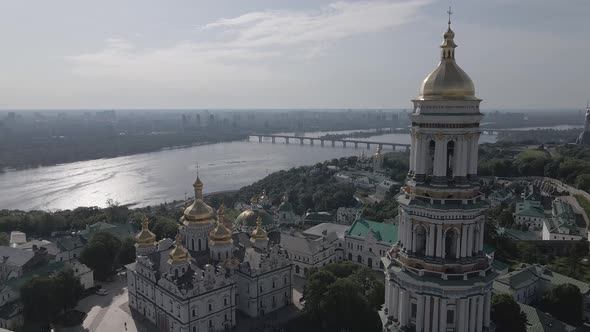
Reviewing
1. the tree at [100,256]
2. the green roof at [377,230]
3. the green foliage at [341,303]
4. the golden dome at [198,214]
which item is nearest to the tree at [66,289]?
the tree at [100,256]

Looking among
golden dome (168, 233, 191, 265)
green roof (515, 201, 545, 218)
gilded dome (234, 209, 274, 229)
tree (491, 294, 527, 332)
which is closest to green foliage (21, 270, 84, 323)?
golden dome (168, 233, 191, 265)

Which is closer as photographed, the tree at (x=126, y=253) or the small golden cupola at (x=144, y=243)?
the small golden cupola at (x=144, y=243)

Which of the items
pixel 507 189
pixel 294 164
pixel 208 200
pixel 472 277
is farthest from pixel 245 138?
pixel 472 277

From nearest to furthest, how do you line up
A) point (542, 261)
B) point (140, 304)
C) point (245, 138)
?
point (140, 304), point (542, 261), point (245, 138)

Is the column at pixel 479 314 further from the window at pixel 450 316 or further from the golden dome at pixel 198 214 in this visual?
the golden dome at pixel 198 214

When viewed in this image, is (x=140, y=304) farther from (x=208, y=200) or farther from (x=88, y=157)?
(x=88, y=157)

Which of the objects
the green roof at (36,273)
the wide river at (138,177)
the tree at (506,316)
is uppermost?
the tree at (506,316)
